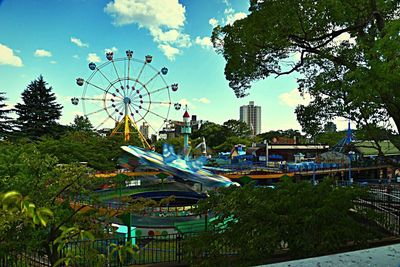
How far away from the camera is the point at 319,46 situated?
8234 mm

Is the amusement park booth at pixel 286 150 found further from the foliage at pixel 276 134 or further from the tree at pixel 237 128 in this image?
the foliage at pixel 276 134

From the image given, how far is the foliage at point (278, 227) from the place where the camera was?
218 inches

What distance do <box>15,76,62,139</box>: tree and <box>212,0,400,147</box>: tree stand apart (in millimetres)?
31005

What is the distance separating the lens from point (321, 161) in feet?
A: 87.2

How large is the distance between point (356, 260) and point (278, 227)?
346cm

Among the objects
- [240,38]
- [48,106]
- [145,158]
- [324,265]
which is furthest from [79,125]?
[324,265]

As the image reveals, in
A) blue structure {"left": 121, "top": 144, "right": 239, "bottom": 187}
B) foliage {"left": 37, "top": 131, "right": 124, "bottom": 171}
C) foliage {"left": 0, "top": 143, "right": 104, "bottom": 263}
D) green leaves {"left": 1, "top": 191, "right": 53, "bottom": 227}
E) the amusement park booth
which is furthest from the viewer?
the amusement park booth

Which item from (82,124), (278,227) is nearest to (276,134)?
(82,124)

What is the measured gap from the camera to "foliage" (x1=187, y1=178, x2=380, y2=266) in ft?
18.2

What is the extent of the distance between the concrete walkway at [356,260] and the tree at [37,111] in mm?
36095

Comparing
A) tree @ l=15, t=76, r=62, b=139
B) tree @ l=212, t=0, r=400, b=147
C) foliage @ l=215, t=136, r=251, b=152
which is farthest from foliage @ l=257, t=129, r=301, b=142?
tree @ l=212, t=0, r=400, b=147

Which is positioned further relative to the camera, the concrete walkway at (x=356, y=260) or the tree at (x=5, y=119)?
the tree at (x=5, y=119)

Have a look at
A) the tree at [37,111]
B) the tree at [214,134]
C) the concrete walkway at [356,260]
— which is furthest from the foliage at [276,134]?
the concrete walkway at [356,260]

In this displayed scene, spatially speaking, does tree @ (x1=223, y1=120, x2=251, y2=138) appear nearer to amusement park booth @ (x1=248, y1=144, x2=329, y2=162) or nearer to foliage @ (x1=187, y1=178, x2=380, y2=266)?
amusement park booth @ (x1=248, y1=144, x2=329, y2=162)
